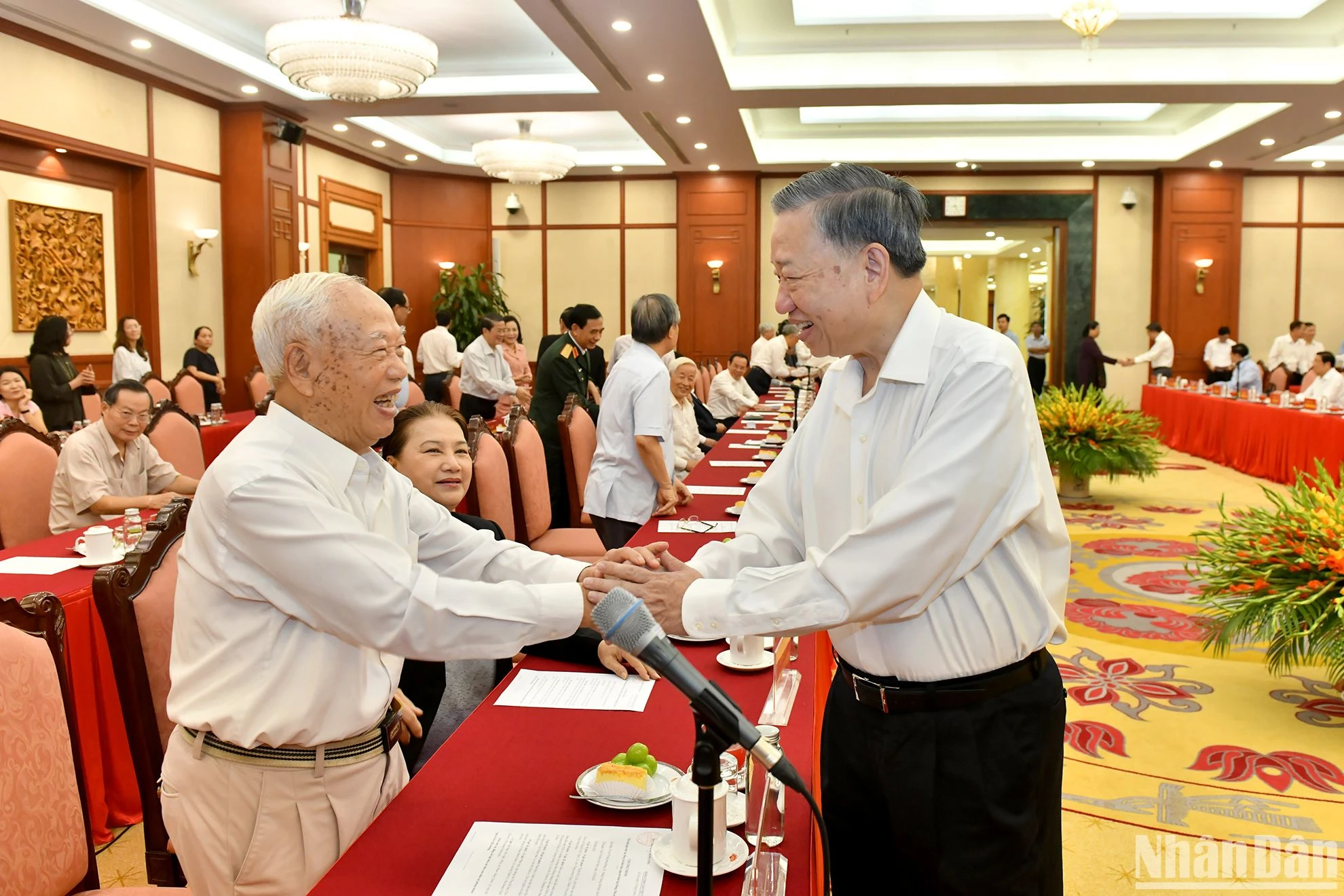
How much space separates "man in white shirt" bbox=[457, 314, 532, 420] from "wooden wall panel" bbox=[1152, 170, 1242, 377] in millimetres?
9188

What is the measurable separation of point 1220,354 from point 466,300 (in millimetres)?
9771

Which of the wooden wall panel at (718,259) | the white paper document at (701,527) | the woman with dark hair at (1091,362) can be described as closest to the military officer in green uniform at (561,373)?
the white paper document at (701,527)

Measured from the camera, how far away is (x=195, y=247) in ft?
31.1

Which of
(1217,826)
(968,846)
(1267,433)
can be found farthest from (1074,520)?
(968,846)

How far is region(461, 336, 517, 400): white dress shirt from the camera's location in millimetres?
9352

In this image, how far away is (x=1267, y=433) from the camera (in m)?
9.19

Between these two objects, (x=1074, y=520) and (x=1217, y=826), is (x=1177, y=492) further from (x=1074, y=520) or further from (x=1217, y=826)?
(x=1217, y=826)

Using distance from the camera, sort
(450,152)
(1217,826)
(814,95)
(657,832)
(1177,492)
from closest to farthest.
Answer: (657,832) < (1217,826) < (1177,492) < (814,95) < (450,152)

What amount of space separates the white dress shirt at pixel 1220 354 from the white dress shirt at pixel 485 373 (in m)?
9.28

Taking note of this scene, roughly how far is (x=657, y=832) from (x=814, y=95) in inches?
351

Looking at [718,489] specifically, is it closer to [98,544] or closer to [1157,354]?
[98,544]

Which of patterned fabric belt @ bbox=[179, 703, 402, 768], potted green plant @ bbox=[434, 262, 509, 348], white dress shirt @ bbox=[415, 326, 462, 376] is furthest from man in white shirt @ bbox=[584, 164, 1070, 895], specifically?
potted green plant @ bbox=[434, 262, 509, 348]

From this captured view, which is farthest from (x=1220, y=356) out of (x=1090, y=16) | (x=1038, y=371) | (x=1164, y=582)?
(x=1164, y=582)

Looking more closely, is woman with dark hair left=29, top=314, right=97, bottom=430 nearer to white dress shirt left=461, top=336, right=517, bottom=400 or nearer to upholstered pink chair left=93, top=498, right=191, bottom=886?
white dress shirt left=461, top=336, right=517, bottom=400
